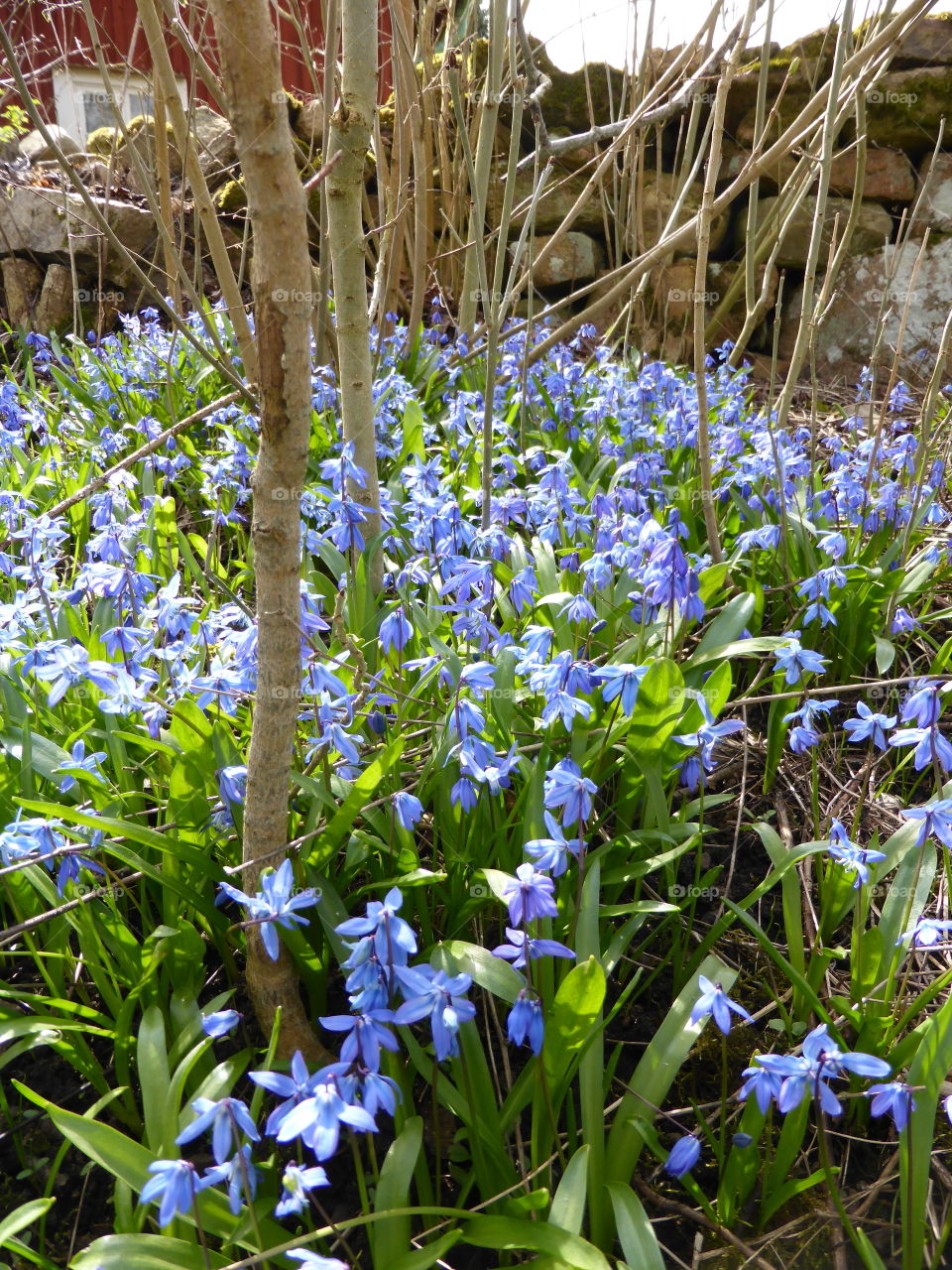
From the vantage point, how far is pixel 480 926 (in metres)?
1.97

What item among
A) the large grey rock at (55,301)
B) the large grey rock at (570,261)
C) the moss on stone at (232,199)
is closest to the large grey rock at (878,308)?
the large grey rock at (570,261)

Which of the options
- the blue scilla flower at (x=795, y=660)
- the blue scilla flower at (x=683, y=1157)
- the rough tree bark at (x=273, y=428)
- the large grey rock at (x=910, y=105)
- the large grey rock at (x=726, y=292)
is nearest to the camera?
the rough tree bark at (x=273, y=428)

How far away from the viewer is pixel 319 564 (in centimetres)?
362

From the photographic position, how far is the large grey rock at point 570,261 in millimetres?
7605

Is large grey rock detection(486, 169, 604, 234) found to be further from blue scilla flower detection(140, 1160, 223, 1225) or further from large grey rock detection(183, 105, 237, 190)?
blue scilla flower detection(140, 1160, 223, 1225)

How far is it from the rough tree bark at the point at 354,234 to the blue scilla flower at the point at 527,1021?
1.53 meters

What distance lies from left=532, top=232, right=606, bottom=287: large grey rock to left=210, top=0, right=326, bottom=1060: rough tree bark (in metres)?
6.71

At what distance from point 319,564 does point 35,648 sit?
5.46 feet

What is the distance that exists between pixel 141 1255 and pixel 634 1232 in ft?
2.13

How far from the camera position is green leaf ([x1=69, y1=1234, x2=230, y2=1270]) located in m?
1.22

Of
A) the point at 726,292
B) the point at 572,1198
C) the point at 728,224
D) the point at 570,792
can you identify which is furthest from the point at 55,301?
the point at 572,1198

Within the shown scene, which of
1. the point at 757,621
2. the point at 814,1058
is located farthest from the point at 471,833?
the point at 757,621

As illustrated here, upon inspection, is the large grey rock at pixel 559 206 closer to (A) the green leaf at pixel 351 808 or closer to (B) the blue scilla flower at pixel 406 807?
(A) the green leaf at pixel 351 808

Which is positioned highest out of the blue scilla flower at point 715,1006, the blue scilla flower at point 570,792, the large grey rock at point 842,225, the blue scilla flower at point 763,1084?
the large grey rock at point 842,225
